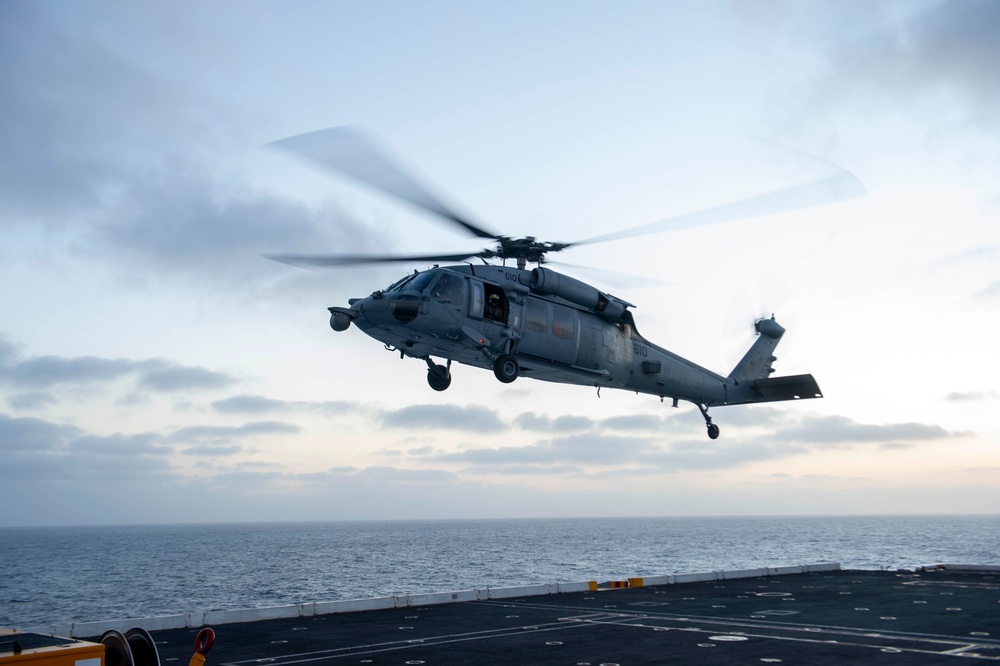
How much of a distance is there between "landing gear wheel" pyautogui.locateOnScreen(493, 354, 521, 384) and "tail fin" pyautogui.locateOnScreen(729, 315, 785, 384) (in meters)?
11.9

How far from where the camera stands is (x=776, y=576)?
4012cm

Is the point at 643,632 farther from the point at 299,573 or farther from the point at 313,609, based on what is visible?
the point at 299,573

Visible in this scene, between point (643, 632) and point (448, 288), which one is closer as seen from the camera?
point (643, 632)

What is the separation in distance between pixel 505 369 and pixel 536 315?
2223 mm

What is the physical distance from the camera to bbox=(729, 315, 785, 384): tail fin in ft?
106

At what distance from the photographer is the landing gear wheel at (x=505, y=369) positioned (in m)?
24.1

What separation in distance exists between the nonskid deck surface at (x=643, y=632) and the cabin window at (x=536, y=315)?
904cm

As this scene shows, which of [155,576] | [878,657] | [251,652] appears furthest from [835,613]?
[155,576]

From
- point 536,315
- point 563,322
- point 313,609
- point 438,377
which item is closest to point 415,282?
point 438,377

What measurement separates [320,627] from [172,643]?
4158 millimetres

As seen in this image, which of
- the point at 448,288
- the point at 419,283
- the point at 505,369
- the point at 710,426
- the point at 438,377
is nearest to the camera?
the point at 419,283

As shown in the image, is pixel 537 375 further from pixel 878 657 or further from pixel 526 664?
pixel 878 657

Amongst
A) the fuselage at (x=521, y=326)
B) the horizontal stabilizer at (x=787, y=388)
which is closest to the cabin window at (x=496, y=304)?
the fuselage at (x=521, y=326)

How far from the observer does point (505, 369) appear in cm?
2412
